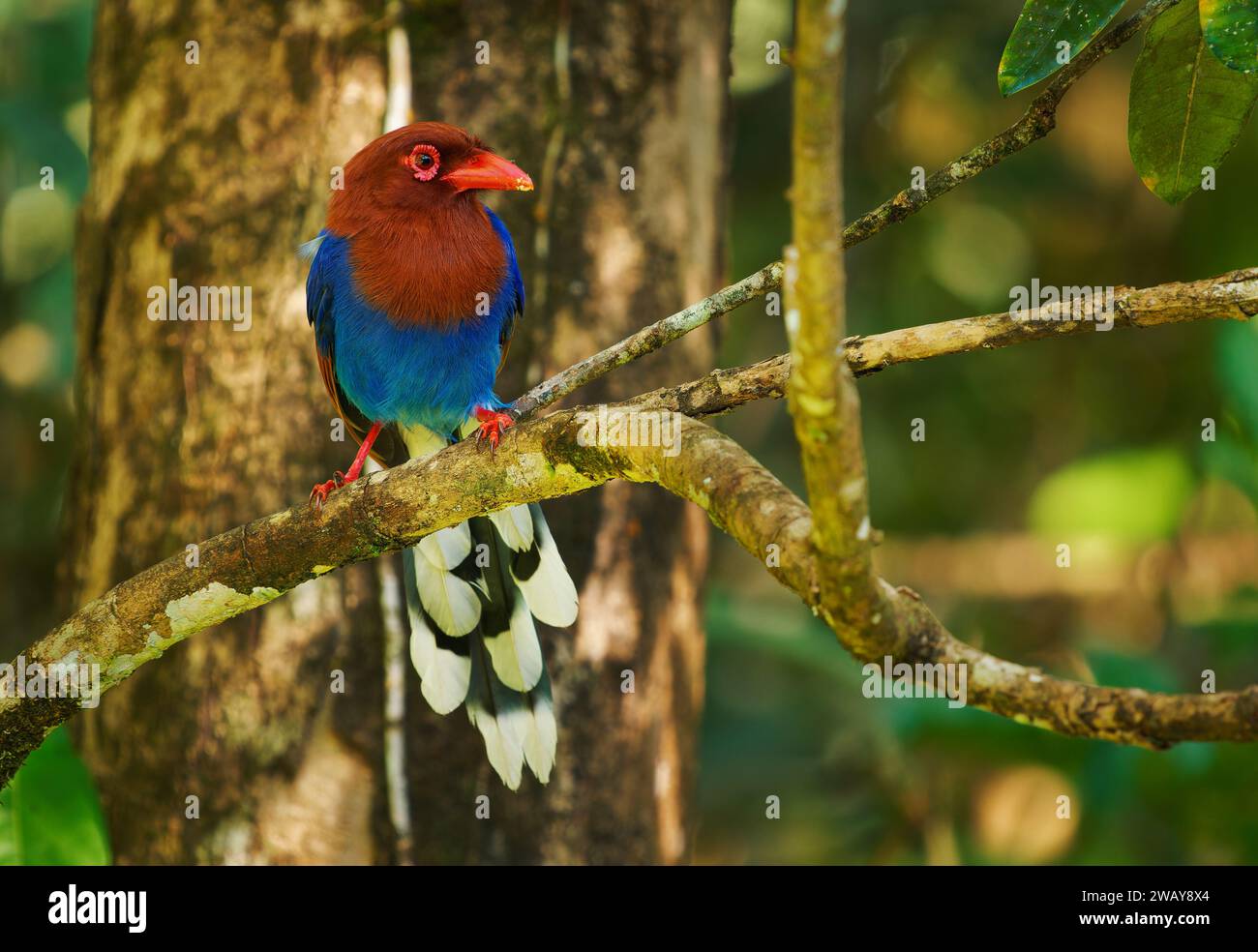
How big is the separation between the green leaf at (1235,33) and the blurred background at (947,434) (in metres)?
3.84

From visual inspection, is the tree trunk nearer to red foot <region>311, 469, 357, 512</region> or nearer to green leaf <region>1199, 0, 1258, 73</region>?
red foot <region>311, 469, 357, 512</region>

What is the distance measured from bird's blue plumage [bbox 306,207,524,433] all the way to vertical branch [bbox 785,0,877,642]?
219 cm

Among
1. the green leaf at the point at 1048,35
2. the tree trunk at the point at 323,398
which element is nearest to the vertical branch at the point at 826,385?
the green leaf at the point at 1048,35

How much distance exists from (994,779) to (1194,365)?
8.48 feet

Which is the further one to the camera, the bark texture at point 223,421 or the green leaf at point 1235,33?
the bark texture at point 223,421

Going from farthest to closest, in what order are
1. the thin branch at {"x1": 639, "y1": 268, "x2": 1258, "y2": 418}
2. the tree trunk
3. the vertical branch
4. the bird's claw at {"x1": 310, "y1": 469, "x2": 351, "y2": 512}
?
1. the tree trunk
2. the bird's claw at {"x1": 310, "y1": 469, "x2": 351, "y2": 512}
3. the thin branch at {"x1": 639, "y1": 268, "x2": 1258, "y2": 418}
4. the vertical branch

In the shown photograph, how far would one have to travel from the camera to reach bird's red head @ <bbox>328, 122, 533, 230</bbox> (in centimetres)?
363

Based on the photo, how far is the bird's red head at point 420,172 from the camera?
3629 mm

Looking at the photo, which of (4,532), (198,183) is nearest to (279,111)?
(198,183)

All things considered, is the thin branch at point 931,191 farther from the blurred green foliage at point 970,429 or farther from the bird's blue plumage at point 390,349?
the blurred green foliage at point 970,429

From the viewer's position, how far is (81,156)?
5875 mm

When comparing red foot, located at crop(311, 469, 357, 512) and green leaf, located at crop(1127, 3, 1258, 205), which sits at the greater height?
green leaf, located at crop(1127, 3, 1258, 205)

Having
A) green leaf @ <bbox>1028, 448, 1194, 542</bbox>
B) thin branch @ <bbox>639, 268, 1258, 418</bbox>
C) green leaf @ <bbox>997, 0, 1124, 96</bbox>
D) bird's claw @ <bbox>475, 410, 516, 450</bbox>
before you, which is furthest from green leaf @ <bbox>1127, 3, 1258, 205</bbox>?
green leaf @ <bbox>1028, 448, 1194, 542</bbox>

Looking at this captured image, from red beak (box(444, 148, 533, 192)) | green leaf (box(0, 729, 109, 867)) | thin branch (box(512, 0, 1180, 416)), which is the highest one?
red beak (box(444, 148, 533, 192))
